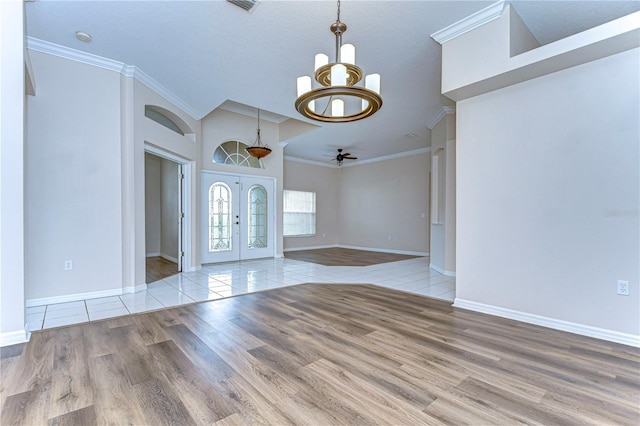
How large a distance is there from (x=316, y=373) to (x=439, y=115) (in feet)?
16.7

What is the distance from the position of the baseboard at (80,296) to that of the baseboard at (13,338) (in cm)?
115

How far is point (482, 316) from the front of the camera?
10.2 feet

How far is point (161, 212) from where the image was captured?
7.63 meters

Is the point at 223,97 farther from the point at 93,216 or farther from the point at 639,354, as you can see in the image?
the point at 639,354

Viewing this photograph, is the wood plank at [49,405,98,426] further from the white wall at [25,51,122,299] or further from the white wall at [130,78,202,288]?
the white wall at [130,78,202,288]

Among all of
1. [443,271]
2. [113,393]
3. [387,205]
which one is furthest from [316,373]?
[387,205]

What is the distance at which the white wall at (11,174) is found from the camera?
2.38 meters

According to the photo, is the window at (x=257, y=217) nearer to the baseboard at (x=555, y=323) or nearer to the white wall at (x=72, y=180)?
the white wall at (x=72, y=180)

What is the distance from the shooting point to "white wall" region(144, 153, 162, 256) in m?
7.54

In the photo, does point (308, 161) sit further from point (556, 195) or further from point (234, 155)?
point (556, 195)

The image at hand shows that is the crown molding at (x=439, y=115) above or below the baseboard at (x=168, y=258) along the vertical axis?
above

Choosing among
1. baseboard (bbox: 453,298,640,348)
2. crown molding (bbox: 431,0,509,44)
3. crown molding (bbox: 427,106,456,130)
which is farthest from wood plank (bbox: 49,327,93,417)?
crown molding (bbox: 427,106,456,130)

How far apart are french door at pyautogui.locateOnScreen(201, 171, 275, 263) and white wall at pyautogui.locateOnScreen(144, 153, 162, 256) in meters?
2.23

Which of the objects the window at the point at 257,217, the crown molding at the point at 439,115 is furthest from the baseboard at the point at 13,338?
the crown molding at the point at 439,115
